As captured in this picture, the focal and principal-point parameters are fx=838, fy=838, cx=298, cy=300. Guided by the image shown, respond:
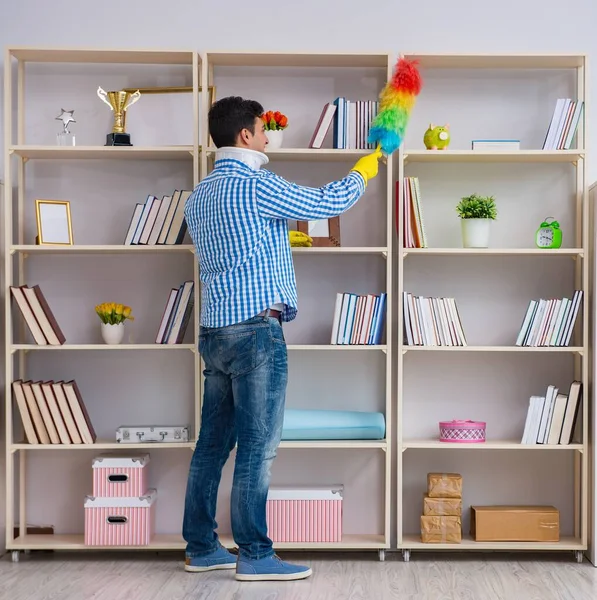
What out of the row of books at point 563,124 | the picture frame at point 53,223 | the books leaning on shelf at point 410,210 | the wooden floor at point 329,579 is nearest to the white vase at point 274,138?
the books leaning on shelf at point 410,210

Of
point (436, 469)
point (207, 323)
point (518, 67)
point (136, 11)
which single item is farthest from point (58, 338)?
point (518, 67)

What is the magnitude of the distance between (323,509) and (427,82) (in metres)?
1.80

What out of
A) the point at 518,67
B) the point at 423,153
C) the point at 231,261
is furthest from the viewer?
the point at 518,67

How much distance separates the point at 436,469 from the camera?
138 inches

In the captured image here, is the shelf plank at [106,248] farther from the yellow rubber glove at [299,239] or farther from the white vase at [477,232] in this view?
the white vase at [477,232]

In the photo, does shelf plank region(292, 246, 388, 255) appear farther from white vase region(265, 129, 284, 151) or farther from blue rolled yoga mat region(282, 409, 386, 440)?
blue rolled yoga mat region(282, 409, 386, 440)

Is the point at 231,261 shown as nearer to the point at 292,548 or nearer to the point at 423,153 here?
the point at 423,153

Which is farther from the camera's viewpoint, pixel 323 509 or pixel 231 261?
pixel 323 509

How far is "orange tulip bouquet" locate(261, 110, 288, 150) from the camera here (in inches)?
129

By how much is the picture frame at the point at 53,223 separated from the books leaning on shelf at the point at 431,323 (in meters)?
1.37

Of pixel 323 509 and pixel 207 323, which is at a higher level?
pixel 207 323

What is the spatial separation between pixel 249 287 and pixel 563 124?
1457 millimetres

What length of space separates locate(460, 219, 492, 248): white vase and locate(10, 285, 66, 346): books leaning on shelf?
5.38 ft

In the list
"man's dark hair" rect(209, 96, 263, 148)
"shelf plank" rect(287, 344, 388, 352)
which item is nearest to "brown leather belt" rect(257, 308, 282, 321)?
"shelf plank" rect(287, 344, 388, 352)
